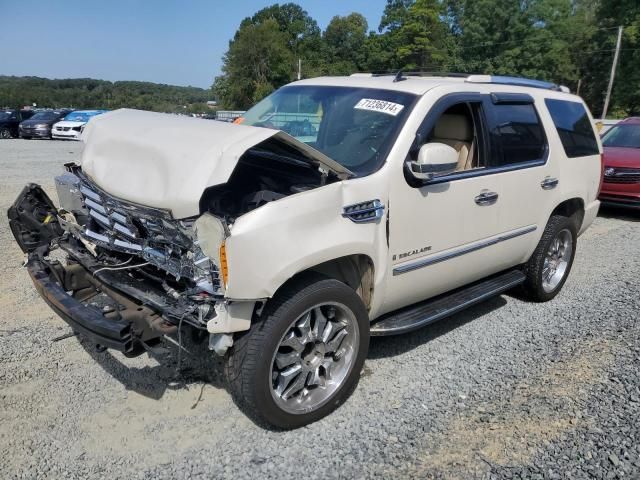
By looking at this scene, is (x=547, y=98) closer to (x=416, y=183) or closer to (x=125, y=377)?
(x=416, y=183)

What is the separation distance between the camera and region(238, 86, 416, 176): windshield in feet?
11.2

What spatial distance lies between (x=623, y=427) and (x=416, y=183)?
194cm

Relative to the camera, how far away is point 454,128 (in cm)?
436

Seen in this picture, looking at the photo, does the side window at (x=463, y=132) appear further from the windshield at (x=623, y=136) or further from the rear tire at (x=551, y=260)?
the windshield at (x=623, y=136)

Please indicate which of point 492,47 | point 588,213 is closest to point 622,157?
point 588,213

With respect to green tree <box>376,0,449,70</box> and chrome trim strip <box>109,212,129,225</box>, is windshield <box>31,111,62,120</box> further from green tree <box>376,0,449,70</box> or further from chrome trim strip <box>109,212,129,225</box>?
green tree <box>376,0,449,70</box>

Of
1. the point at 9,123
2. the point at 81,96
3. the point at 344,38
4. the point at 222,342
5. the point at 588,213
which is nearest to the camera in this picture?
the point at 222,342

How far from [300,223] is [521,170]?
2.36 metres

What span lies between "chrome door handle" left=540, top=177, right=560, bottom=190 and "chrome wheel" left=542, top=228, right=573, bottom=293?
56 centimetres

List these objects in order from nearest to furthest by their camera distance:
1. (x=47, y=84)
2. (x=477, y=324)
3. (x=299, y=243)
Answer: (x=299, y=243) < (x=477, y=324) < (x=47, y=84)

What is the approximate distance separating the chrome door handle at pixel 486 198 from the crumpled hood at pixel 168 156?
4.27 feet

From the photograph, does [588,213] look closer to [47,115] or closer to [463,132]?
[463,132]

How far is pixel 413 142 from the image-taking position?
11.1 ft

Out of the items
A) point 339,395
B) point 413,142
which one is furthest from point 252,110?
point 339,395
